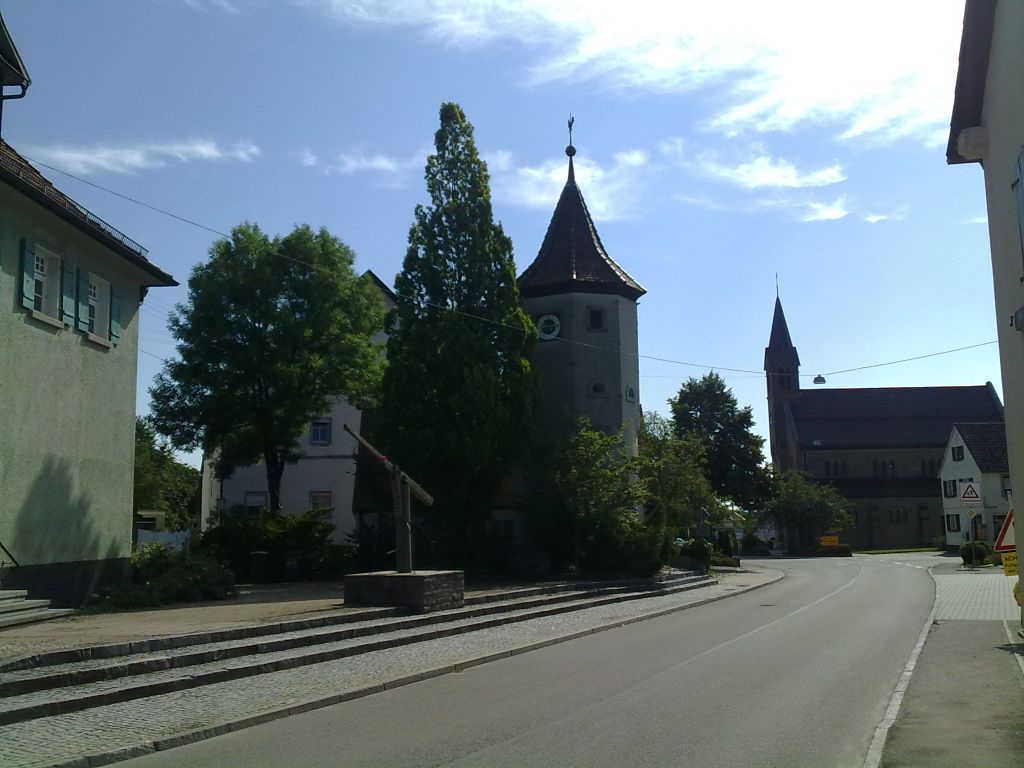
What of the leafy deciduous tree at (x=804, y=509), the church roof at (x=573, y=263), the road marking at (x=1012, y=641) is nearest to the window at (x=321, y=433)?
the church roof at (x=573, y=263)

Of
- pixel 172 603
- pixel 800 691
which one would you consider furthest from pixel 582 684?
pixel 172 603

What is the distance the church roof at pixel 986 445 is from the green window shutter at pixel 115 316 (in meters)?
58.4

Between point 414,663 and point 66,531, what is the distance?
9073mm

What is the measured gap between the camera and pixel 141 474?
181ft

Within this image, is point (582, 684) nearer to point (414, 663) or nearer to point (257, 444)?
point (414, 663)

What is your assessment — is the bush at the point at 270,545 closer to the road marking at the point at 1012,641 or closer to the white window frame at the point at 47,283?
the white window frame at the point at 47,283

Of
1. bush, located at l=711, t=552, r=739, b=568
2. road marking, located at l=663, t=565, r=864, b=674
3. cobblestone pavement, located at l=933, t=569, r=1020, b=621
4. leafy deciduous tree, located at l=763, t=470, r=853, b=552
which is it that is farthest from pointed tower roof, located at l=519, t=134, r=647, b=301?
leafy deciduous tree, located at l=763, t=470, r=853, b=552

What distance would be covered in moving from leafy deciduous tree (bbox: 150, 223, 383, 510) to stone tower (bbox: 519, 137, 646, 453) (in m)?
7.68

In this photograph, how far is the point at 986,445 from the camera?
66125mm

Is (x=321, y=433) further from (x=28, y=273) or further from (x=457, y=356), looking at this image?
(x=28, y=273)

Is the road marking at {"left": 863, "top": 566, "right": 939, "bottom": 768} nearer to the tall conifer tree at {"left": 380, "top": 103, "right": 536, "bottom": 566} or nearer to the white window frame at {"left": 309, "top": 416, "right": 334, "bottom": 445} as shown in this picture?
the tall conifer tree at {"left": 380, "top": 103, "right": 536, "bottom": 566}

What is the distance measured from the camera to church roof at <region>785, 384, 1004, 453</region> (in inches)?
3762

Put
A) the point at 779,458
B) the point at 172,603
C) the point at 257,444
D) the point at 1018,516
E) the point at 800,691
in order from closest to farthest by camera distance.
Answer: the point at 800,691
the point at 1018,516
the point at 172,603
the point at 257,444
the point at 779,458

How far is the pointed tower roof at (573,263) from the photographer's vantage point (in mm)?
36031
